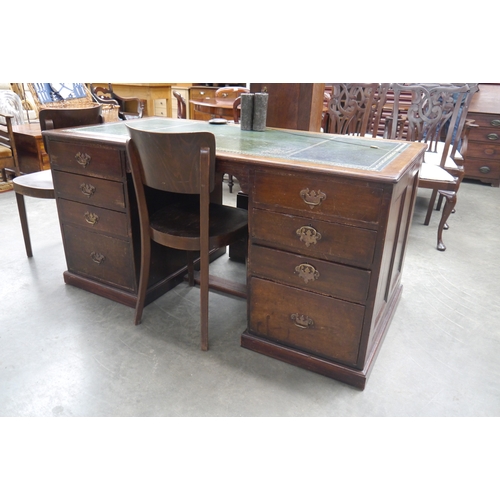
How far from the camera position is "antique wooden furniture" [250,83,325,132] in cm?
240

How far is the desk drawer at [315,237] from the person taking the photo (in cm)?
134

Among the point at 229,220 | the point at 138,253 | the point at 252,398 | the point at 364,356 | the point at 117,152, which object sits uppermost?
the point at 117,152

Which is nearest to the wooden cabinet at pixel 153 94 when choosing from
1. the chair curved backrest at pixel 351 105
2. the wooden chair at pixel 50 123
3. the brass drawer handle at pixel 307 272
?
the chair curved backrest at pixel 351 105

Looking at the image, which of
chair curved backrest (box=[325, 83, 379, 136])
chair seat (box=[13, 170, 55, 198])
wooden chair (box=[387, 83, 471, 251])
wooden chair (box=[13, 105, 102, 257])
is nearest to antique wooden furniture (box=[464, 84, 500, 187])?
wooden chair (box=[387, 83, 471, 251])

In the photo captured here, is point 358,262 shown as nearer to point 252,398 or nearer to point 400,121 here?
point 252,398

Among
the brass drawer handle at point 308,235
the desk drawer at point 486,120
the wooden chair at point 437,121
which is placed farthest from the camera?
the desk drawer at point 486,120

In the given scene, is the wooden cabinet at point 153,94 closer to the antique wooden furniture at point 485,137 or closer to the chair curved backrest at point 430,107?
the antique wooden furniture at point 485,137

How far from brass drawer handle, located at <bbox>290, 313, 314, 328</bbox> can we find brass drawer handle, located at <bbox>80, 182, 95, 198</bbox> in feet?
3.43

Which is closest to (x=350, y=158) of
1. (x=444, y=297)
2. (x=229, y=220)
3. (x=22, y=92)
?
(x=229, y=220)

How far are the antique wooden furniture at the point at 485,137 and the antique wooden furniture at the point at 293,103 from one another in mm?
2517

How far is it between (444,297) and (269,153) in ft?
4.28

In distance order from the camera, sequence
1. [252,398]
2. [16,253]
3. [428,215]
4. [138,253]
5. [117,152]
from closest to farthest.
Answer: [252,398], [117,152], [138,253], [16,253], [428,215]

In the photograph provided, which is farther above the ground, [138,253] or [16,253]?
[138,253]

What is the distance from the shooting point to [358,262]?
137cm
